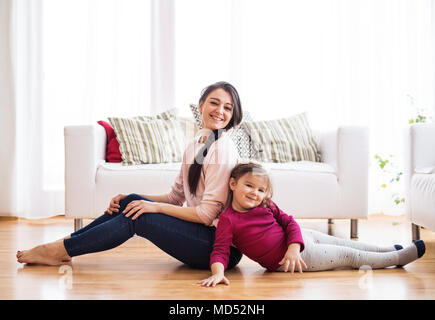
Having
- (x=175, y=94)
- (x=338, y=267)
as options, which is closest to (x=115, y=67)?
(x=175, y=94)

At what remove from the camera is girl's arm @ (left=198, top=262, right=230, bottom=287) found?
1.65m

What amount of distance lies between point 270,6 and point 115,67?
1.41 metres

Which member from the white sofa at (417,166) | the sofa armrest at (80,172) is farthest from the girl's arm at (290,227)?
the sofa armrest at (80,172)

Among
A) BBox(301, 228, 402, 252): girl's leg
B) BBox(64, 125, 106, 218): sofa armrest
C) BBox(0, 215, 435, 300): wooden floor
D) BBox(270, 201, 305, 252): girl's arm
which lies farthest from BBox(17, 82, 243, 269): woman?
BBox(64, 125, 106, 218): sofa armrest

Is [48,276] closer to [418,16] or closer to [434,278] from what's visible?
[434,278]

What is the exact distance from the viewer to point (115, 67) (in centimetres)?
389

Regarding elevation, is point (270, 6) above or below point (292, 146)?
above

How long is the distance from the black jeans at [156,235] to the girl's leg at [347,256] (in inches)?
16.0

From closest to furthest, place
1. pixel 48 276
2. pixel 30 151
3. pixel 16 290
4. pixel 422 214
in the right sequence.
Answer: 1. pixel 16 290
2. pixel 48 276
3. pixel 422 214
4. pixel 30 151

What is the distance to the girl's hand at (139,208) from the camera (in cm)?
179

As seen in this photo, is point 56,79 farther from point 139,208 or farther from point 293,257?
point 293,257

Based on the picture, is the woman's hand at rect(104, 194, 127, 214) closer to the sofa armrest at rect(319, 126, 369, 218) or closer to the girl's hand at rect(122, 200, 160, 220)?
the girl's hand at rect(122, 200, 160, 220)

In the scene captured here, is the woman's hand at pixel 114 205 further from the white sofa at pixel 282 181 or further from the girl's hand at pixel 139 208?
the white sofa at pixel 282 181

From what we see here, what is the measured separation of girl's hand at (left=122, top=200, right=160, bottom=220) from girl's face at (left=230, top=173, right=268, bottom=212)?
1.04ft
